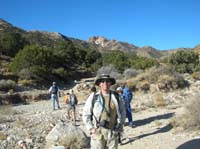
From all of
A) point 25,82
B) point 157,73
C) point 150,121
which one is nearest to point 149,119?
point 150,121

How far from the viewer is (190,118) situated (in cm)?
1271

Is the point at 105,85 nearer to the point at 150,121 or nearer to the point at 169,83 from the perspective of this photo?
the point at 150,121

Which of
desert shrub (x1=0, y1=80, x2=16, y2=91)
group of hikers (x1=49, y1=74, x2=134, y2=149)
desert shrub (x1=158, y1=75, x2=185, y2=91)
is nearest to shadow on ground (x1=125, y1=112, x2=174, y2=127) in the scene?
group of hikers (x1=49, y1=74, x2=134, y2=149)

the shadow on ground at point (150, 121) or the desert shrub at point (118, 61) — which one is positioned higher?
the desert shrub at point (118, 61)

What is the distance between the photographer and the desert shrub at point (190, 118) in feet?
41.2

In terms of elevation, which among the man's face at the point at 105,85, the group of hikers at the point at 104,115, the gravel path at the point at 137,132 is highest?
the man's face at the point at 105,85

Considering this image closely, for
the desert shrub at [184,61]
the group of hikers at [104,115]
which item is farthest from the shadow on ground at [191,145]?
the desert shrub at [184,61]

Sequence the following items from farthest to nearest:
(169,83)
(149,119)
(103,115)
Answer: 1. (169,83)
2. (149,119)
3. (103,115)

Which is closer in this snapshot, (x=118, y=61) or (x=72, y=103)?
(x=72, y=103)

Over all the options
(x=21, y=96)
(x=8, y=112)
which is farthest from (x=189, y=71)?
(x=8, y=112)

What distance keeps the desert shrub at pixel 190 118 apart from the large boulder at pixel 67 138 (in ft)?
11.8

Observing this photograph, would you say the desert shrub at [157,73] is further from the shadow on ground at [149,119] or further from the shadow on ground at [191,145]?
the shadow on ground at [191,145]

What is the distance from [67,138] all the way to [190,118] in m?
4.39

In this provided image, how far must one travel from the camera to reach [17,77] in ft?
149
